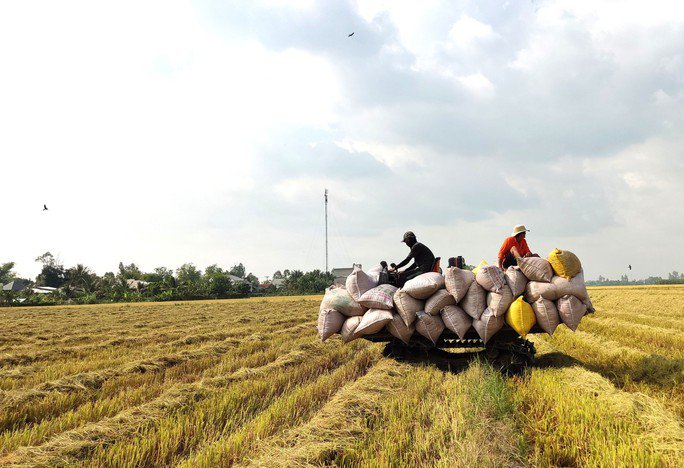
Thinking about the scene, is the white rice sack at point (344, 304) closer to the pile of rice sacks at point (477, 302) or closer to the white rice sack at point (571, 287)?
the pile of rice sacks at point (477, 302)

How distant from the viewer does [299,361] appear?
6.44m

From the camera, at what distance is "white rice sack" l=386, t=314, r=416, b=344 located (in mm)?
5434

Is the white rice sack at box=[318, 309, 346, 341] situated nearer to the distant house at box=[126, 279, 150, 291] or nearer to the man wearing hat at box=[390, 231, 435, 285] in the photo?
the man wearing hat at box=[390, 231, 435, 285]

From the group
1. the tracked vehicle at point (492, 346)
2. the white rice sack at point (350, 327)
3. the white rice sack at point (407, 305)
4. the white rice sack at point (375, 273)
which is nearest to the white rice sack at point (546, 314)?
the tracked vehicle at point (492, 346)

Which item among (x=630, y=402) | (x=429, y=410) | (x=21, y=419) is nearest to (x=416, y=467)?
(x=429, y=410)

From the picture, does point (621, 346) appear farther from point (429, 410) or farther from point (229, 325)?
point (229, 325)

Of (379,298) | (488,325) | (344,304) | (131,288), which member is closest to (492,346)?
(488,325)

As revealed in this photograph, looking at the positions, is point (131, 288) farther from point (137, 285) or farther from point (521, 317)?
point (521, 317)

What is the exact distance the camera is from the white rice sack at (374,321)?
5398 millimetres

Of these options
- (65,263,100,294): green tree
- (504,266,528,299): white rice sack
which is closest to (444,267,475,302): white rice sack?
(504,266,528,299): white rice sack

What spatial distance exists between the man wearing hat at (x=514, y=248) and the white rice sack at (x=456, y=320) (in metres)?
1.09

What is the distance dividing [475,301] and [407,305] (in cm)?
90

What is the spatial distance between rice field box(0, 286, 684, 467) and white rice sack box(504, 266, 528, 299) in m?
1.02

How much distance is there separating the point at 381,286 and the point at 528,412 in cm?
256
